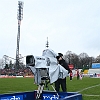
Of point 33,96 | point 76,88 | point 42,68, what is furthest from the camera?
point 76,88

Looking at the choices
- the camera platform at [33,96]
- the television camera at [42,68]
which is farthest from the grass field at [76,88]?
the television camera at [42,68]

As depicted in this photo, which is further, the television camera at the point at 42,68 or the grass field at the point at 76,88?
the grass field at the point at 76,88

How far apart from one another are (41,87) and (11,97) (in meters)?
0.81

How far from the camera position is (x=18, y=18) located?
93.2 metres

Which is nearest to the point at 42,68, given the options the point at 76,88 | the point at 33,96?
the point at 33,96

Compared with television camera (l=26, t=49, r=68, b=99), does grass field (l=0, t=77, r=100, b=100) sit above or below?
below

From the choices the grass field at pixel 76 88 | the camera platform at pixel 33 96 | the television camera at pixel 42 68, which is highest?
the television camera at pixel 42 68

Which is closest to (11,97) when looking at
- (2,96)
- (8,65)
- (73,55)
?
(2,96)

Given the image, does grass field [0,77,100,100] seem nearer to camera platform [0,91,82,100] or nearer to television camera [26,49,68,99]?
camera platform [0,91,82,100]

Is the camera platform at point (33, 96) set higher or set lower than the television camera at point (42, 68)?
lower

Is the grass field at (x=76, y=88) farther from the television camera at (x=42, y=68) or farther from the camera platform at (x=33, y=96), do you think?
the television camera at (x=42, y=68)

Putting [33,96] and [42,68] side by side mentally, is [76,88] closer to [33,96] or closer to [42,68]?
[33,96]

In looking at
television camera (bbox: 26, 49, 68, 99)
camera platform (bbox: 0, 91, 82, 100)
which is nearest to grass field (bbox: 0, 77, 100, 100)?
camera platform (bbox: 0, 91, 82, 100)

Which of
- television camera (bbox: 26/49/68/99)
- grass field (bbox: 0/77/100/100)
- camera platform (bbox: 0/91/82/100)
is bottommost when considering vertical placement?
grass field (bbox: 0/77/100/100)
